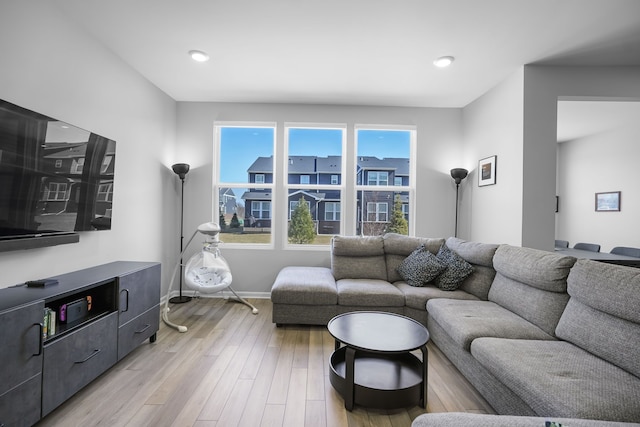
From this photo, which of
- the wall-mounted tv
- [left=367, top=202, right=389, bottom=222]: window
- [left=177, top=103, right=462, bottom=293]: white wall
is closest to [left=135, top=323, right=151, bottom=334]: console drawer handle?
the wall-mounted tv

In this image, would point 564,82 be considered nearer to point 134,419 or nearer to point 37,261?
point 134,419

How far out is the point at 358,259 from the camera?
3.68 m

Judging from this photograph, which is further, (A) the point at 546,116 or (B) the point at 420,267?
(B) the point at 420,267

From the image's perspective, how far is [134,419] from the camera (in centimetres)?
172

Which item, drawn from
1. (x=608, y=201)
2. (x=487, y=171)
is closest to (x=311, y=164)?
(x=487, y=171)

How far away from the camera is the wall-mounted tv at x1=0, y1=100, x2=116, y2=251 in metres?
1.75

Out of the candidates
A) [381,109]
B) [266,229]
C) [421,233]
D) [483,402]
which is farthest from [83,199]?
[421,233]

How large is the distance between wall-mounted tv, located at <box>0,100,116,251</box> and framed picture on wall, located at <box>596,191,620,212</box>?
735cm

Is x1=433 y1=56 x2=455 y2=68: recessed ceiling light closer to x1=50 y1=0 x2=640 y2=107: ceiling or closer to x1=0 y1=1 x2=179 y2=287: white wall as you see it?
x1=50 y1=0 x2=640 y2=107: ceiling

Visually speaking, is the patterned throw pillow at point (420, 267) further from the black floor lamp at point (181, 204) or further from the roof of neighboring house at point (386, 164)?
the black floor lamp at point (181, 204)

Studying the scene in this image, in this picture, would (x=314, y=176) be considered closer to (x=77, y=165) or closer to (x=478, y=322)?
(x=77, y=165)

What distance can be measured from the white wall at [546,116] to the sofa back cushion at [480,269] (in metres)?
0.43

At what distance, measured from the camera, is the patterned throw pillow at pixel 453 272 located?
3.05 metres

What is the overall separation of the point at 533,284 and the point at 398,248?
1565mm
